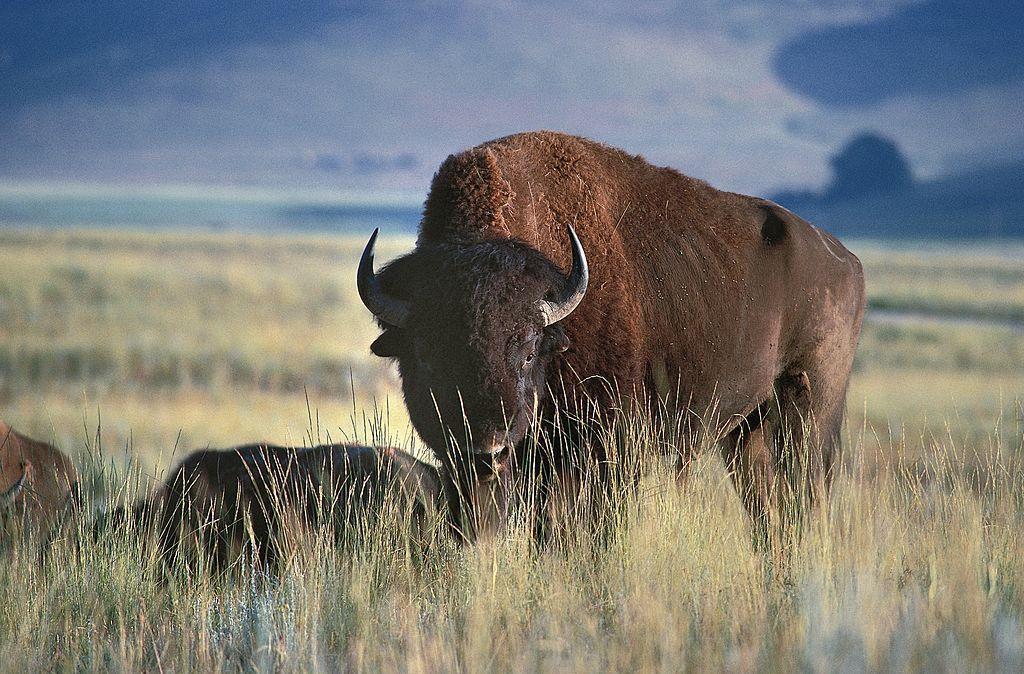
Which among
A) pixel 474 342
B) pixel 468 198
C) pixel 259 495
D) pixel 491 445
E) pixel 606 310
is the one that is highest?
pixel 468 198

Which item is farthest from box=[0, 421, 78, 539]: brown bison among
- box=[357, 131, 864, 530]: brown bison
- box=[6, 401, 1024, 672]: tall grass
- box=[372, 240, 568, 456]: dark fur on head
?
box=[357, 131, 864, 530]: brown bison

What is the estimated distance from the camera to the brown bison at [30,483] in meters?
7.05

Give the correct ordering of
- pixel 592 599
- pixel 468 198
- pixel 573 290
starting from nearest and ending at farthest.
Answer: pixel 592 599, pixel 573 290, pixel 468 198

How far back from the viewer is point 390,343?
20.1 feet

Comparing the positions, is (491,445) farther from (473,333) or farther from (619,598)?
(619,598)

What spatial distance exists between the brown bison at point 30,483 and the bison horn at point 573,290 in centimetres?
316

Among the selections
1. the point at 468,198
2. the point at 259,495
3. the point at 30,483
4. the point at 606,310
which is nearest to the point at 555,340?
the point at 606,310

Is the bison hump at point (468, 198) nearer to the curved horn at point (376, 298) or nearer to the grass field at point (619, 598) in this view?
the curved horn at point (376, 298)

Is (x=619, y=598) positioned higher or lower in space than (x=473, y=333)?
lower

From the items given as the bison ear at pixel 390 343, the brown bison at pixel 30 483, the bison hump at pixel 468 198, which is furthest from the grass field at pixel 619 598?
the bison hump at pixel 468 198

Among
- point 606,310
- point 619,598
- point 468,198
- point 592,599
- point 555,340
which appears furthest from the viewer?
point 606,310

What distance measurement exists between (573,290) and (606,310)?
600mm

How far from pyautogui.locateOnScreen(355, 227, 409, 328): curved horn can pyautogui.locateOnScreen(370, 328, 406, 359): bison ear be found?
71mm

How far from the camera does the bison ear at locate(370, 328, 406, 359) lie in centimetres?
612
